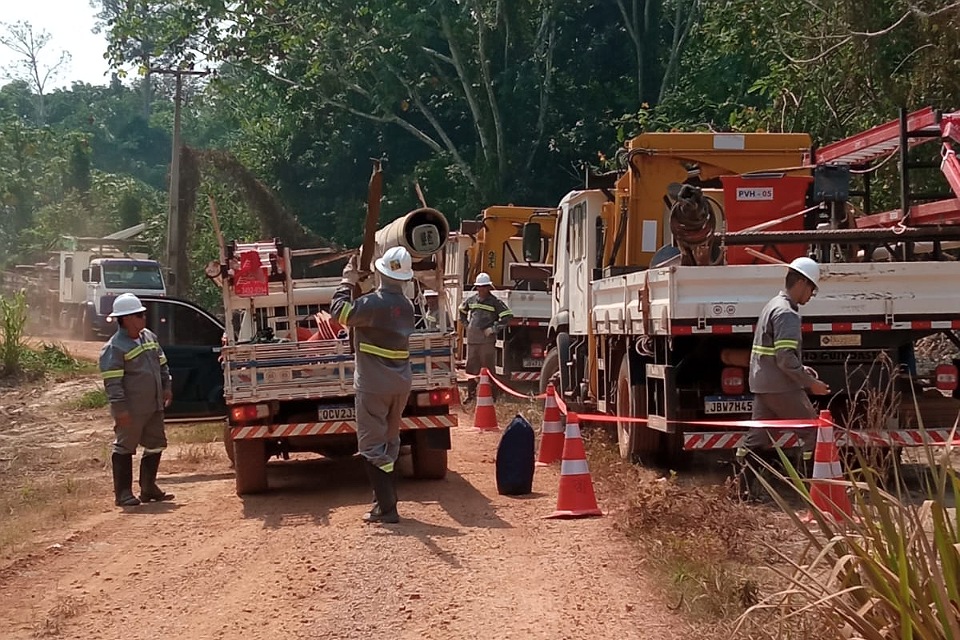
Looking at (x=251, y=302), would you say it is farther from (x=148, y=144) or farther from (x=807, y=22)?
(x=148, y=144)

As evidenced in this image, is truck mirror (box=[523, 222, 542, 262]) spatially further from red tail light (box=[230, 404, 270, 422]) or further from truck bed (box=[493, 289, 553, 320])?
truck bed (box=[493, 289, 553, 320])

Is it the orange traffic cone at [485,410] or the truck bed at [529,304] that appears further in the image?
the truck bed at [529,304]

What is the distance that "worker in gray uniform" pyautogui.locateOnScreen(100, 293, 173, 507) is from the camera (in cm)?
1039

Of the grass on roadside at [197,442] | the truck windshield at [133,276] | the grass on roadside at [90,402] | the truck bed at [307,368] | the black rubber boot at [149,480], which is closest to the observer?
the truck bed at [307,368]

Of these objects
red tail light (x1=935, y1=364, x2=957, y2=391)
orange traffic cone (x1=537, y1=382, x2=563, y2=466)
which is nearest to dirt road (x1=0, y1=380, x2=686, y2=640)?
orange traffic cone (x1=537, y1=382, x2=563, y2=466)

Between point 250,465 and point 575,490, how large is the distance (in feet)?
9.81

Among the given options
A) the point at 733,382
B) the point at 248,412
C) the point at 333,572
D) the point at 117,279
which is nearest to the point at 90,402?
the point at 248,412

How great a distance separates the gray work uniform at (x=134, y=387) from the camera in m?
10.4

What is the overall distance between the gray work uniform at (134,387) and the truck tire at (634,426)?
13.2 feet

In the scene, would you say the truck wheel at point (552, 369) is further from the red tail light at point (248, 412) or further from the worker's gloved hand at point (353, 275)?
the worker's gloved hand at point (353, 275)

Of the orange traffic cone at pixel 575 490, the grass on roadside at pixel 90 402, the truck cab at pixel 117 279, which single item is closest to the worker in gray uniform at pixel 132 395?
the orange traffic cone at pixel 575 490

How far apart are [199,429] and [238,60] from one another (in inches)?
721

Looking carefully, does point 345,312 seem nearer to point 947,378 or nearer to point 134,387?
point 134,387

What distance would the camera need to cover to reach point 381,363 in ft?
28.9
